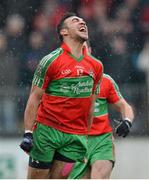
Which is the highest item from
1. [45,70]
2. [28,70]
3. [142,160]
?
[45,70]

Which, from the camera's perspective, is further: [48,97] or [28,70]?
[28,70]

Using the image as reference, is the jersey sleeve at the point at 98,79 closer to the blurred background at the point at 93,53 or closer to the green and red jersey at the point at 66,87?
the green and red jersey at the point at 66,87

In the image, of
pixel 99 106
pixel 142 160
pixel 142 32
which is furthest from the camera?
pixel 142 32

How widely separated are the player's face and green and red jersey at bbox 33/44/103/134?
0.14 meters

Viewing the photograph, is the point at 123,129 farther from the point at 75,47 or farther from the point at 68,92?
the point at 75,47

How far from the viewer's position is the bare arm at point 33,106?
9.16 meters

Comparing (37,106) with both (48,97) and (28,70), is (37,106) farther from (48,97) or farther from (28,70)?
(28,70)

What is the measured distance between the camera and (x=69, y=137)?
938 cm

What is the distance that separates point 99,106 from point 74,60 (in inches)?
48.0

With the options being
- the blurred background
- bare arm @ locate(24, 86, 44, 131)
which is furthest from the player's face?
the blurred background

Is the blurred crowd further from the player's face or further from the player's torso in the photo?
the player's torso

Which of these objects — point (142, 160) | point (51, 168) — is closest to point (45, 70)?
point (51, 168)

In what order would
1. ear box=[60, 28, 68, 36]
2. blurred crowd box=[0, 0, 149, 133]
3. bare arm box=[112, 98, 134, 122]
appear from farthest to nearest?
blurred crowd box=[0, 0, 149, 133] < bare arm box=[112, 98, 134, 122] < ear box=[60, 28, 68, 36]

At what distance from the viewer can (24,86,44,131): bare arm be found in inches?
360
